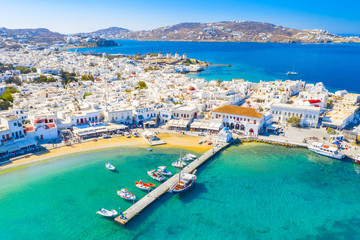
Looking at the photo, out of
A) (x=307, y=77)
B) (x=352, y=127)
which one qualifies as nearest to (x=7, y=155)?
(x=352, y=127)

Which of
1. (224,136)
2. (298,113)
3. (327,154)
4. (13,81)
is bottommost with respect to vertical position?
(327,154)

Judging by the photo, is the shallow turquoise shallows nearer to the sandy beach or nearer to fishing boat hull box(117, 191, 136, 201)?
fishing boat hull box(117, 191, 136, 201)

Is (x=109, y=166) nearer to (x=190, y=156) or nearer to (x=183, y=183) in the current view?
(x=183, y=183)

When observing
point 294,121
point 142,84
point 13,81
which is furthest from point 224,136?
point 13,81

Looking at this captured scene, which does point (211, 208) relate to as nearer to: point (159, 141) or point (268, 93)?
point (159, 141)

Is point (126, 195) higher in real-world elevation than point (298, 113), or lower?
lower

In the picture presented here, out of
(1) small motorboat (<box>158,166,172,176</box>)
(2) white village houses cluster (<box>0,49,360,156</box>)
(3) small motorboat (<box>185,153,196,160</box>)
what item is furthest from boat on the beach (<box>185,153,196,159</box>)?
(2) white village houses cluster (<box>0,49,360,156</box>)
